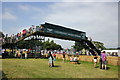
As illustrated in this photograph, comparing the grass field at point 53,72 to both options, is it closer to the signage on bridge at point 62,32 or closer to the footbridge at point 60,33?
the footbridge at point 60,33

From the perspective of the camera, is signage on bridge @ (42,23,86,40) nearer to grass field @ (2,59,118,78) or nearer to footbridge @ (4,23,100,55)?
footbridge @ (4,23,100,55)

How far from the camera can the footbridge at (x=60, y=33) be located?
26634mm

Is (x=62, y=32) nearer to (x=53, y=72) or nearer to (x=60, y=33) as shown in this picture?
(x=60, y=33)

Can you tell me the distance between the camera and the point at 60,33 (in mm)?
29719

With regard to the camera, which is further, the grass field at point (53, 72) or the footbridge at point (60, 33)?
the footbridge at point (60, 33)

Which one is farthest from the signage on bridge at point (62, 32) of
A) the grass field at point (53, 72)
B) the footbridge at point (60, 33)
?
the grass field at point (53, 72)

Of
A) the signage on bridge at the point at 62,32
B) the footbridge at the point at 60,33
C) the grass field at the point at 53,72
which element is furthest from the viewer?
the signage on bridge at the point at 62,32

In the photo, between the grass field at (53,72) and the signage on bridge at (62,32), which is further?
the signage on bridge at (62,32)

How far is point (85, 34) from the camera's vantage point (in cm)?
3522

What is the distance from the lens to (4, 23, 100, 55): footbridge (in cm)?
2663

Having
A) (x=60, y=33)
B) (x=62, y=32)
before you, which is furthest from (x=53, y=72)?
(x=62, y=32)

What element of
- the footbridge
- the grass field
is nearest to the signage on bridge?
the footbridge

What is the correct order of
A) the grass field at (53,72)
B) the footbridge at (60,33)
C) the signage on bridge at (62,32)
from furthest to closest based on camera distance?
the signage on bridge at (62,32), the footbridge at (60,33), the grass field at (53,72)

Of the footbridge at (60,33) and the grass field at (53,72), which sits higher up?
the footbridge at (60,33)
